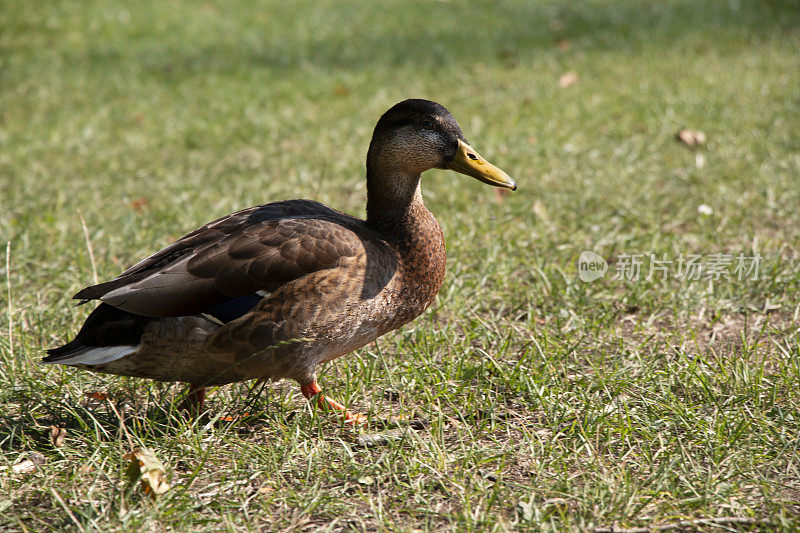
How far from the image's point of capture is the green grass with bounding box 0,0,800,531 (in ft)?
7.64

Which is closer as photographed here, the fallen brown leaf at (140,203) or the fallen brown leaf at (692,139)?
the fallen brown leaf at (140,203)

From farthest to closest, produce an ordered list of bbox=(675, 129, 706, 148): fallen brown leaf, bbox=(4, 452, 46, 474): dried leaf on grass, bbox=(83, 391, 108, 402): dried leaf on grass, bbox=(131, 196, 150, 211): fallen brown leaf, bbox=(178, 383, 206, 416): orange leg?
bbox=(675, 129, 706, 148): fallen brown leaf
bbox=(131, 196, 150, 211): fallen brown leaf
bbox=(83, 391, 108, 402): dried leaf on grass
bbox=(178, 383, 206, 416): orange leg
bbox=(4, 452, 46, 474): dried leaf on grass

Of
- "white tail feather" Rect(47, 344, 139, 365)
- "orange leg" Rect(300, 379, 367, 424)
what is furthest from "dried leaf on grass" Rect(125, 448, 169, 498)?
"orange leg" Rect(300, 379, 367, 424)

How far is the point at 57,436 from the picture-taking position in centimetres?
260

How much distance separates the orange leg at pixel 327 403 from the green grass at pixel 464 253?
2.1 inches

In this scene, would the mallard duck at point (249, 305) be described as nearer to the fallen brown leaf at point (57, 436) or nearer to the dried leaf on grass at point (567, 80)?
the fallen brown leaf at point (57, 436)

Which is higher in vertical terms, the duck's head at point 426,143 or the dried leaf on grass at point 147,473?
the duck's head at point 426,143

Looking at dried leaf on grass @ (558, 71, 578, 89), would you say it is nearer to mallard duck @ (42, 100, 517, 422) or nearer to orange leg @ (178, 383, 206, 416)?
mallard duck @ (42, 100, 517, 422)

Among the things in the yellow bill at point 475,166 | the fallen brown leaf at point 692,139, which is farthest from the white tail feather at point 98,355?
the fallen brown leaf at point 692,139

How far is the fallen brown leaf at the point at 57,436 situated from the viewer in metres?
2.55

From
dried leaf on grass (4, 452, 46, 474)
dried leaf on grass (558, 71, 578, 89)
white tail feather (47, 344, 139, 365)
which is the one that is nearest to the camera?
dried leaf on grass (4, 452, 46, 474)

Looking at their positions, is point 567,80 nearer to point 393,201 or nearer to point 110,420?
point 393,201

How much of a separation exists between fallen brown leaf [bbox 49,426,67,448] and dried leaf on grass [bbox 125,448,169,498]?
372mm

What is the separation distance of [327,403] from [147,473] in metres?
0.69
